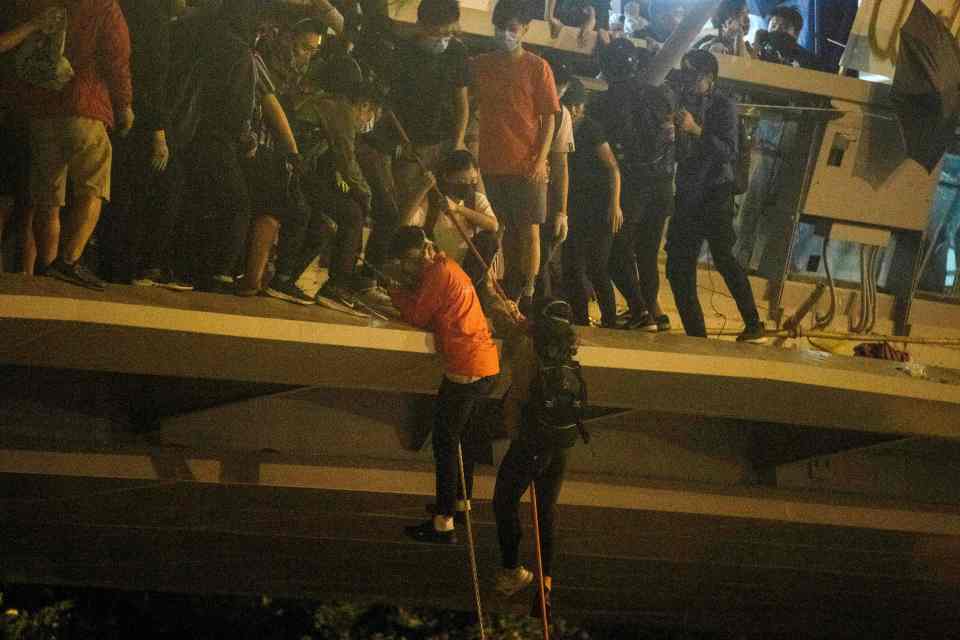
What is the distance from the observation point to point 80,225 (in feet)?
21.0

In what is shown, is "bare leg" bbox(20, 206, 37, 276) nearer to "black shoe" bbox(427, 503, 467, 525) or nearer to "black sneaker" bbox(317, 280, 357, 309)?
"black sneaker" bbox(317, 280, 357, 309)

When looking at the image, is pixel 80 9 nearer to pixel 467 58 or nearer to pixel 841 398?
pixel 467 58

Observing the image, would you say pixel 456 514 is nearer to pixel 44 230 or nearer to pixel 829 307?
pixel 44 230

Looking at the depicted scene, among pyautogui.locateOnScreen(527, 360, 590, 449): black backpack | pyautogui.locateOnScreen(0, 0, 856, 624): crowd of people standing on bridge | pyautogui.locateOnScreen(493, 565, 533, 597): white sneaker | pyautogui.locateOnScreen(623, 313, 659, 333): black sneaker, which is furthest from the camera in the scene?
pyautogui.locateOnScreen(623, 313, 659, 333): black sneaker

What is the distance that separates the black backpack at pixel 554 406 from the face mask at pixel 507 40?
81.7 inches

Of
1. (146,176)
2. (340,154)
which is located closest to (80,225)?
(146,176)

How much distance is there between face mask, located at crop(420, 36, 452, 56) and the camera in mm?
6930

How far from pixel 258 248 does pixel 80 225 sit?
0.95 meters

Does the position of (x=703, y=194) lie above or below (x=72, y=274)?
above

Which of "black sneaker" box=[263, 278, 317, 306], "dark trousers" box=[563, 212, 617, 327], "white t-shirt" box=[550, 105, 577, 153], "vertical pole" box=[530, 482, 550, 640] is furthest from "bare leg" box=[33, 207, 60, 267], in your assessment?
"dark trousers" box=[563, 212, 617, 327]

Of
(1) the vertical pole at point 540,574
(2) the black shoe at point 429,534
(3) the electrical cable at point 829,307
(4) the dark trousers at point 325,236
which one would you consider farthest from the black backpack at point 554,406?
(3) the electrical cable at point 829,307

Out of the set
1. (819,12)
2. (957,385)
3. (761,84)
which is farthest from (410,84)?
(957,385)

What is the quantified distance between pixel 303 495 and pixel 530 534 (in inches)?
56.1

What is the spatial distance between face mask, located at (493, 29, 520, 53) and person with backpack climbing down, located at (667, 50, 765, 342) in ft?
3.57
